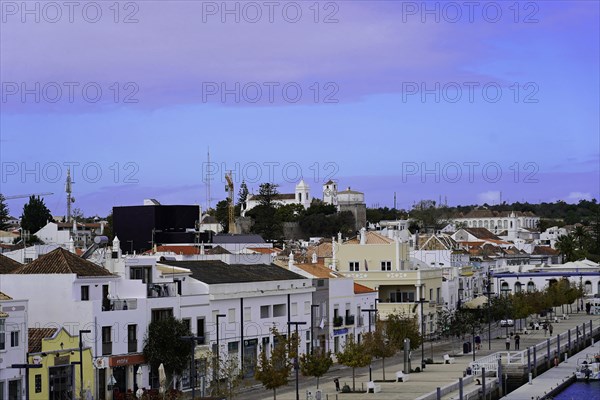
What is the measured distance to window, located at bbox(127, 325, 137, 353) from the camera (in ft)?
186

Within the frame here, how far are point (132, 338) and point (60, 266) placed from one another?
15.7ft

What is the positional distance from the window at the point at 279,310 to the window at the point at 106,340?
1695 centimetres

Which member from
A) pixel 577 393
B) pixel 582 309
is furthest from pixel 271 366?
pixel 582 309

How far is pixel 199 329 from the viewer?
6256 centimetres

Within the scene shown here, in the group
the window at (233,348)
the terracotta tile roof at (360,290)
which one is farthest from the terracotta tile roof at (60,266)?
the terracotta tile roof at (360,290)

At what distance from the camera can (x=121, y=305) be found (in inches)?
2234

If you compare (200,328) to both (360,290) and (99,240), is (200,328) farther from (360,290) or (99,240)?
(360,290)

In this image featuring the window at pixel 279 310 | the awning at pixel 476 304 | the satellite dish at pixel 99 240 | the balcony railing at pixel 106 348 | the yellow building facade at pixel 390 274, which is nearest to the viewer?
the balcony railing at pixel 106 348

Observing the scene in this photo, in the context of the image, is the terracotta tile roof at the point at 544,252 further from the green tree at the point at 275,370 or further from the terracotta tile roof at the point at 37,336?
the terracotta tile roof at the point at 37,336

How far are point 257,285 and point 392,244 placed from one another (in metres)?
32.6

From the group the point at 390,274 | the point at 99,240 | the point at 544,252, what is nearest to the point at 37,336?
the point at 99,240

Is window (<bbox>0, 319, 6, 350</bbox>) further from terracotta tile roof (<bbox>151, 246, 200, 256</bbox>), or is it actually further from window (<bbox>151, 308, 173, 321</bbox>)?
terracotta tile roof (<bbox>151, 246, 200, 256</bbox>)

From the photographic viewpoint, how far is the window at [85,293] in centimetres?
5481

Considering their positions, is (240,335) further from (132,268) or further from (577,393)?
(577,393)
